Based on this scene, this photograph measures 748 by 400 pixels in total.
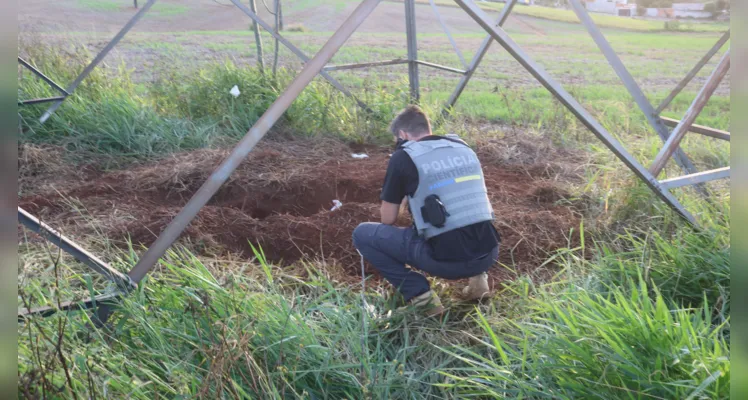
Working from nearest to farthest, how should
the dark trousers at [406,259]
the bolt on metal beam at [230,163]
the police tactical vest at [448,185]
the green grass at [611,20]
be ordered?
1. the bolt on metal beam at [230,163]
2. the police tactical vest at [448,185]
3. the dark trousers at [406,259]
4. the green grass at [611,20]

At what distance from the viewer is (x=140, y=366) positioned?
8.18ft

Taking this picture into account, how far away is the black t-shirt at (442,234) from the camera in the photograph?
10.3ft

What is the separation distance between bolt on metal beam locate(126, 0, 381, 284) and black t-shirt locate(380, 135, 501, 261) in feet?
2.02

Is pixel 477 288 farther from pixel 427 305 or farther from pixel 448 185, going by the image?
pixel 448 185

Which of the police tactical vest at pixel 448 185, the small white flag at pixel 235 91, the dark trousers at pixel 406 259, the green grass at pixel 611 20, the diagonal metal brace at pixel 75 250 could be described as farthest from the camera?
the green grass at pixel 611 20

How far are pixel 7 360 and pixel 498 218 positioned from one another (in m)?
4.01

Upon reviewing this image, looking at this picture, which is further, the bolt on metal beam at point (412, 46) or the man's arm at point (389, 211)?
the bolt on metal beam at point (412, 46)

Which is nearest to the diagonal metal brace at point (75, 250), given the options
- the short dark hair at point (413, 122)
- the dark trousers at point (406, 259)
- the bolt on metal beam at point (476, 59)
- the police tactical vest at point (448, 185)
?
the dark trousers at point (406, 259)

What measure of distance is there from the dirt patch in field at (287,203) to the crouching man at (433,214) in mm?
585

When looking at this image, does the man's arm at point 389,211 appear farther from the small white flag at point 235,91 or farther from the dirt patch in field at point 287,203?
the small white flag at point 235,91

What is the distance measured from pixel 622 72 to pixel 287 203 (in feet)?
9.17

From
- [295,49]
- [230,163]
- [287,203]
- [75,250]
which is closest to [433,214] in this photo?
[230,163]

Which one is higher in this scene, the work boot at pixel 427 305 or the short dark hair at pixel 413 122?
the short dark hair at pixel 413 122

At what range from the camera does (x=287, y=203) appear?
521 cm
